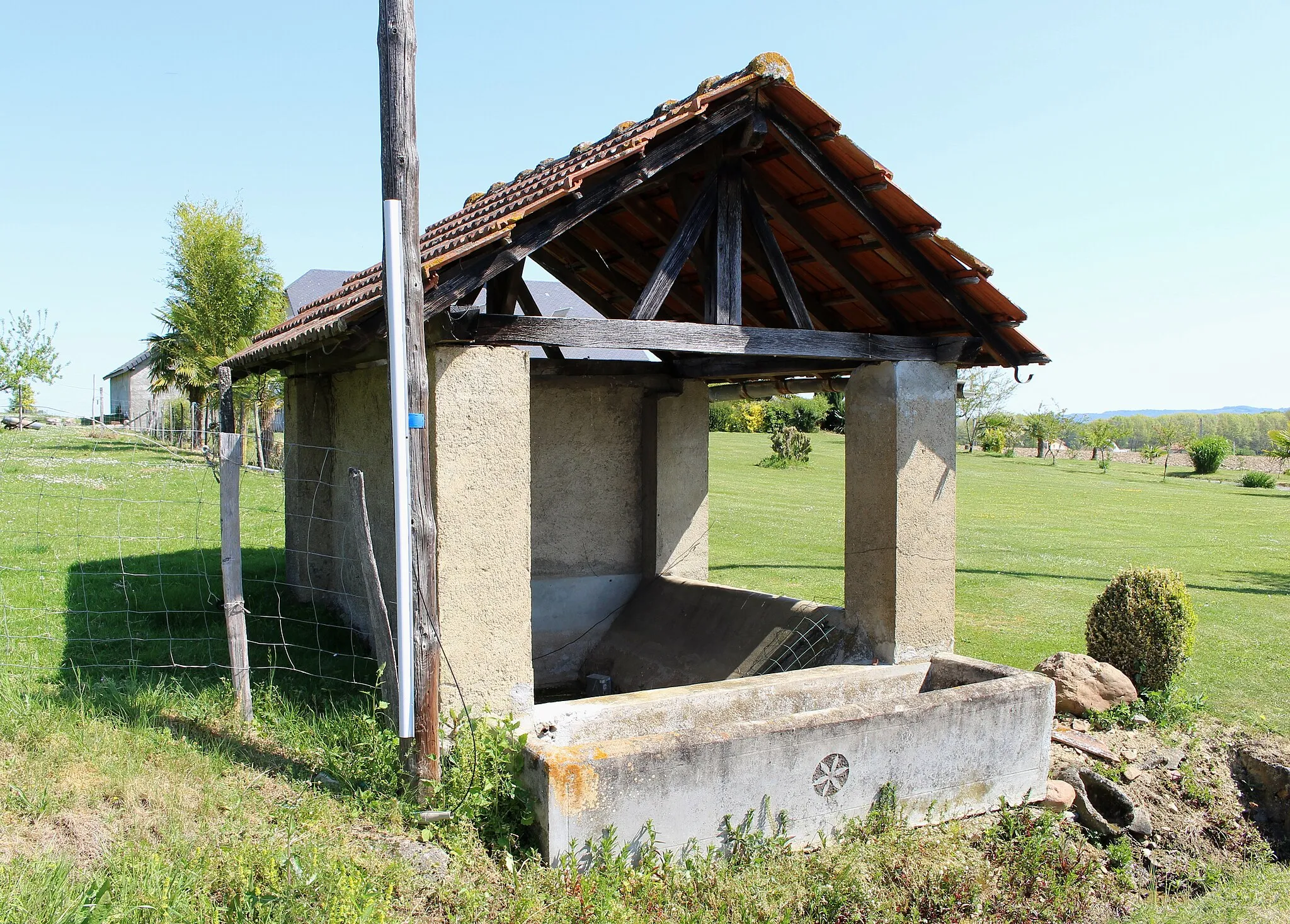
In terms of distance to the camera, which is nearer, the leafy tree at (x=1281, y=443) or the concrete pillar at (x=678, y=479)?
the concrete pillar at (x=678, y=479)

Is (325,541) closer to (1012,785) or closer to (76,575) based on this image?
(76,575)

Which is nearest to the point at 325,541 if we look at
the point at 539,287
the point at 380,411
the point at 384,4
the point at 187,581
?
the point at 187,581

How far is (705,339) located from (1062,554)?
40.7 feet

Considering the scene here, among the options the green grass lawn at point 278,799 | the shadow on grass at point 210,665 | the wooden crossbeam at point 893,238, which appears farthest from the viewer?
the wooden crossbeam at point 893,238

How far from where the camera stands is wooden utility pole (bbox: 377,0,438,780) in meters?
4.75

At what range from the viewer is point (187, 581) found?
984 centimetres

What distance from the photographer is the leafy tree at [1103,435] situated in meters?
42.0

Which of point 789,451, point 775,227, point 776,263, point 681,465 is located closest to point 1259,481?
point 789,451

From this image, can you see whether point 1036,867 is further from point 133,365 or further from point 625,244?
point 133,365

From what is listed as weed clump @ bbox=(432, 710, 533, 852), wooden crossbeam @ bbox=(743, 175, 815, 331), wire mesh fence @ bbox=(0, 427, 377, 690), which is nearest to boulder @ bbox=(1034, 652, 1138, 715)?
wooden crossbeam @ bbox=(743, 175, 815, 331)

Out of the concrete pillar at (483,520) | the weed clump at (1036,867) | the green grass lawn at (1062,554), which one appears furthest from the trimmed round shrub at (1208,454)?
the concrete pillar at (483,520)

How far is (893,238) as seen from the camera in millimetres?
6523

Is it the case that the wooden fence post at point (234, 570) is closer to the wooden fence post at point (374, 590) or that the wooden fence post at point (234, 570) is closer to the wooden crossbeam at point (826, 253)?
the wooden fence post at point (374, 590)

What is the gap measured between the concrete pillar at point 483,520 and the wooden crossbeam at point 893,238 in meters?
2.40
